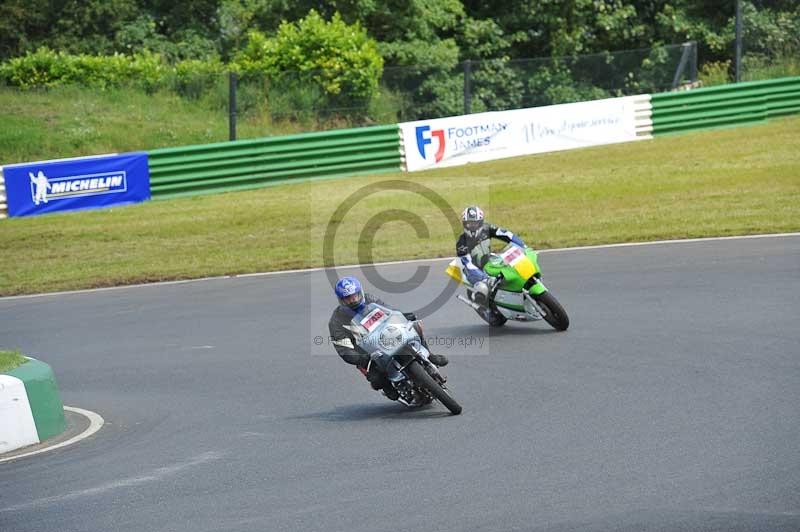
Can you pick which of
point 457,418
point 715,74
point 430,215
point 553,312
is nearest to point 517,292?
point 553,312

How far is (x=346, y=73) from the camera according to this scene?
3086 centimetres

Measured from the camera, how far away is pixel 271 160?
28.5 meters

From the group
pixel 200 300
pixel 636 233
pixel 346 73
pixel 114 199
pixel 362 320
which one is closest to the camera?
pixel 362 320

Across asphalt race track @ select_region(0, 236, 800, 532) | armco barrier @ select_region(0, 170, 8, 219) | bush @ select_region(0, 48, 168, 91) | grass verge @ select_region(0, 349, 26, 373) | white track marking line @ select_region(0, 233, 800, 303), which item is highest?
bush @ select_region(0, 48, 168, 91)

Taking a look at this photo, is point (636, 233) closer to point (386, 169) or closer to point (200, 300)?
point (200, 300)

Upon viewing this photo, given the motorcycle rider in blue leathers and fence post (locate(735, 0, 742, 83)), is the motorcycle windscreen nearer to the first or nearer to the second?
the motorcycle rider in blue leathers

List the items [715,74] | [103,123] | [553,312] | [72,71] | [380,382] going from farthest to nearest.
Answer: [715,74] → [72,71] → [103,123] → [553,312] → [380,382]

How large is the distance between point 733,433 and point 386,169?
824 inches

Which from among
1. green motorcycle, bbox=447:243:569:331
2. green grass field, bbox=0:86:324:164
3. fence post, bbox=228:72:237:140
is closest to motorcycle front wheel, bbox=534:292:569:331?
green motorcycle, bbox=447:243:569:331

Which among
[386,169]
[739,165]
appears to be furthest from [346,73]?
[739,165]
